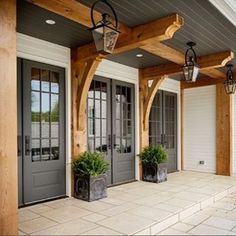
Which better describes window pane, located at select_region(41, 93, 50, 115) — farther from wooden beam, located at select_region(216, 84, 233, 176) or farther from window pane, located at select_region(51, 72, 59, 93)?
wooden beam, located at select_region(216, 84, 233, 176)

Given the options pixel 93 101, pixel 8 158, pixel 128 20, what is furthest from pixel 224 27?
pixel 8 158

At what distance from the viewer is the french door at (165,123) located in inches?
259

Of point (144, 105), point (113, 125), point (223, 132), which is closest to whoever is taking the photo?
point (113, 125)

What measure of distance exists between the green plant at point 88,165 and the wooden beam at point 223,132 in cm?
356

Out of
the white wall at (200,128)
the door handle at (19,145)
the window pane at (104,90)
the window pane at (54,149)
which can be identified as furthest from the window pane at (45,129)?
the white wall at (200,128)

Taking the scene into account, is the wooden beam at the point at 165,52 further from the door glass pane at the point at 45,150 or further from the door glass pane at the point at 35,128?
the door glass pane at the point at 45,150

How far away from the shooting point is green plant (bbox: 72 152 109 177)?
414cm

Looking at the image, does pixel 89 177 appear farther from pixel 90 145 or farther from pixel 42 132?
pixel 42 132

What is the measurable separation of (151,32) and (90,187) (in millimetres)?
2427

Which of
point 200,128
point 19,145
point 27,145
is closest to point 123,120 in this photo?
point 27,145

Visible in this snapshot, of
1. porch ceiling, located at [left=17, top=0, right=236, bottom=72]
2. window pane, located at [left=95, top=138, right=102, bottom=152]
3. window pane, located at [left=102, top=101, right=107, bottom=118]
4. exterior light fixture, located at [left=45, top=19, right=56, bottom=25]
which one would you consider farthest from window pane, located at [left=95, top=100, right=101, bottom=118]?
exterior light fixture, located at [left=45, top=19, right=56, bottom=25]

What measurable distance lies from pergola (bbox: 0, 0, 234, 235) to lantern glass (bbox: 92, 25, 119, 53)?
446 mm

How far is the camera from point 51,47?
4.23 metres

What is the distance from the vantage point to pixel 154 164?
5551 mm
